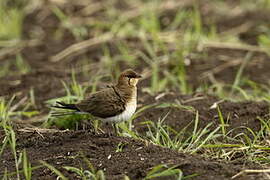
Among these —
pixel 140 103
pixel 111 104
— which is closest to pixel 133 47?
pixel 140 103

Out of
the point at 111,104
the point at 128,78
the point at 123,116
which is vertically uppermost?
the point at 128,78

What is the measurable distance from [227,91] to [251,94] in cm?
43

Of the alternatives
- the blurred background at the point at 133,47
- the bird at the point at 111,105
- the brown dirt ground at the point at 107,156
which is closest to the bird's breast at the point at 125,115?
the bird at the point at 111,105

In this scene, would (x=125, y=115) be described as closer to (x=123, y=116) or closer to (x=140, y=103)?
(x=123, y=116)

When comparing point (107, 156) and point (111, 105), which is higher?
point (111, 105)

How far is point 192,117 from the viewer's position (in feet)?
20.7

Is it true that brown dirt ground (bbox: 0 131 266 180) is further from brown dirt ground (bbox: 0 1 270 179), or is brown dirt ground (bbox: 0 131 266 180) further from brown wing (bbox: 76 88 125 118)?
brown wing (bbox: 76 88 125 118)

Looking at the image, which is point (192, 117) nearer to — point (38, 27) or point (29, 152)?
point (29, 152)

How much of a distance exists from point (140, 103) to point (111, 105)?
4.94 ft

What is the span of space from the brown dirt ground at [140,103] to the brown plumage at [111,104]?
23cm

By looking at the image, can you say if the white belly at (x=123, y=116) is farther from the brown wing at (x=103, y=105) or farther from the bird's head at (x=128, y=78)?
the bird's head at (x=128, y=78)

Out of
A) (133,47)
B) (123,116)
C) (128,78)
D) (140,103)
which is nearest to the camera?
(123,116)

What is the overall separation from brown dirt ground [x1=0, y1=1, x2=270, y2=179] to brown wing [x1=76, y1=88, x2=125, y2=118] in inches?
8.9

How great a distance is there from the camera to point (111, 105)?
212 inches
